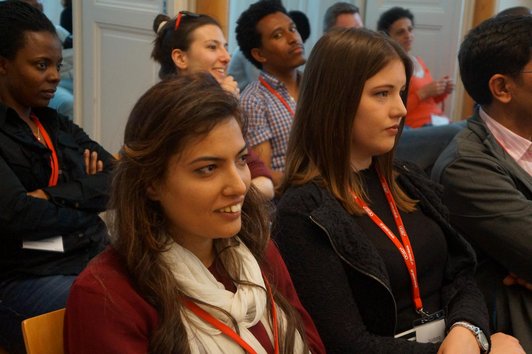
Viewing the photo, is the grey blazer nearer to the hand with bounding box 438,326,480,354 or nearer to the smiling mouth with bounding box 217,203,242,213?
the hand with bounding box 438,326,480,354

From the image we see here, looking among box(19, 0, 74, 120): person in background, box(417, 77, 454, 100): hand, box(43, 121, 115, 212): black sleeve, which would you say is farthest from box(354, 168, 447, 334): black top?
box(19, 0, 74, 120): person in background

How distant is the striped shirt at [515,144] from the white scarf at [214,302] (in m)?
1.06

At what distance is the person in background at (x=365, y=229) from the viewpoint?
1.48 metres

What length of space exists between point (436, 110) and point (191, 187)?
3.44m

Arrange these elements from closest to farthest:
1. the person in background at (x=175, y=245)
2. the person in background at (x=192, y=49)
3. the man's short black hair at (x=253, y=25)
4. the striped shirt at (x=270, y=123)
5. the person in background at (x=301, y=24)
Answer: the person in background at (x=175, y=245)
the person in background at (x=192, y=49)
the striped shirt at (x=270, y=123)
the man's short black hair at (x=253, y=25)
the person in background at (x=301, y=24)

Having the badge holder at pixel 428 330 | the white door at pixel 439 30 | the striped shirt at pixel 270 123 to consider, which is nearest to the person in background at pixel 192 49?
the striped shirt at pixel 270 123

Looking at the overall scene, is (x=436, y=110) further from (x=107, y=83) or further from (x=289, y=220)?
(x=289, y=220)

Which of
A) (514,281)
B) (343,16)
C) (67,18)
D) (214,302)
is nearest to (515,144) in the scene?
(514,281)

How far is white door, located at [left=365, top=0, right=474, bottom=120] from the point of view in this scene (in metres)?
4.77

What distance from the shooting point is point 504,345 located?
1.58m

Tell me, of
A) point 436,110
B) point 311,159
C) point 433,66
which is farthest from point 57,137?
point 433,66

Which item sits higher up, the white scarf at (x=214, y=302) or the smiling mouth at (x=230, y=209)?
the smiling mouth at (x=230, y=209)

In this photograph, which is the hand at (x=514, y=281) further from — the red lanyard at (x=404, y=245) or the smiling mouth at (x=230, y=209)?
the smiling mouth at (x=230, y=209)

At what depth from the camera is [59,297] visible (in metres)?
1.87
